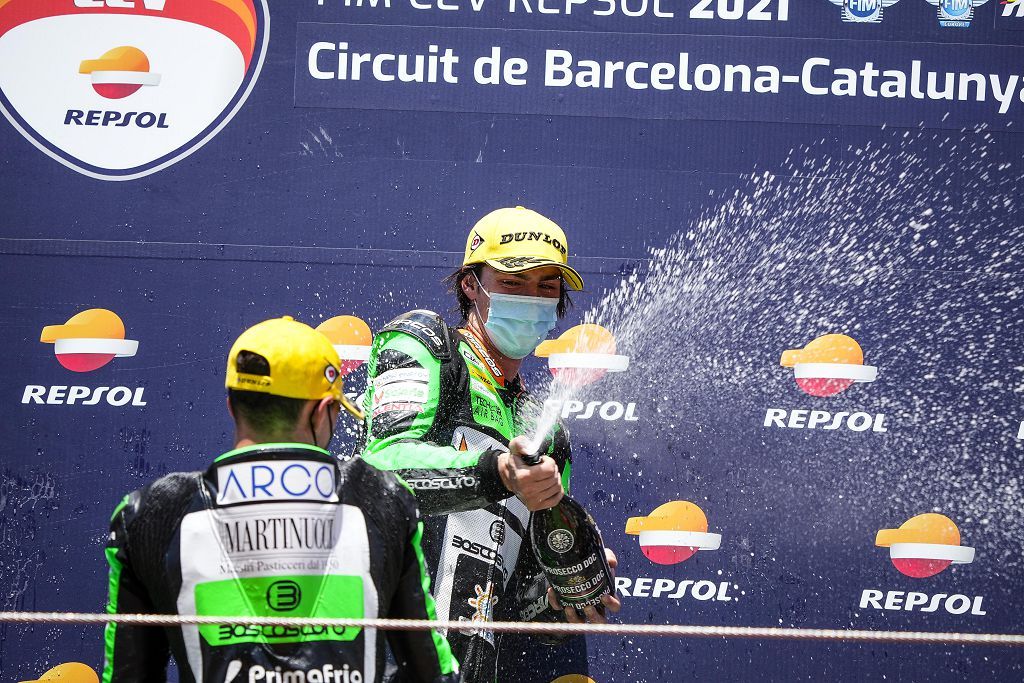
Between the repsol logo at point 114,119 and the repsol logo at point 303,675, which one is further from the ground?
the repsol logo at point 114,119

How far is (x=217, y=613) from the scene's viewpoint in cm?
176

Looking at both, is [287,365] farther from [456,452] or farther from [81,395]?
[81,395]

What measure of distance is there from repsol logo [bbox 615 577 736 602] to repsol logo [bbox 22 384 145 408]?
171 cm

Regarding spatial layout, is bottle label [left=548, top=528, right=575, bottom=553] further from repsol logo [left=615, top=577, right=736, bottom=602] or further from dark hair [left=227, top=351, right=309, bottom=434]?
dark hair [left=227, top=351, right=309, bottom=434]

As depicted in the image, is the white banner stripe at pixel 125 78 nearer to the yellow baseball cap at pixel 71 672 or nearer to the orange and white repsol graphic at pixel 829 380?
the yellow baseball cap at pixel 71 672

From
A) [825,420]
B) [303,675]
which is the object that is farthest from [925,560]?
[303,675]

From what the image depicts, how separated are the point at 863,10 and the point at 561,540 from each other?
→ 2.05 meters

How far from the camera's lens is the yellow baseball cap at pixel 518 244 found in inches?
110

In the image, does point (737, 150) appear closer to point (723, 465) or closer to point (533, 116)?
point (533, 116)

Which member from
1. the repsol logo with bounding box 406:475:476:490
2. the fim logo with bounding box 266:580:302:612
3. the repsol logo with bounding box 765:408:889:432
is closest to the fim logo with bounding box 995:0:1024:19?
the repsol logo with bounding box 765:408:889:432

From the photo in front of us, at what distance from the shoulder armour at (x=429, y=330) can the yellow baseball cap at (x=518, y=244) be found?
230mm

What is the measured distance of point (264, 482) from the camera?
179cm

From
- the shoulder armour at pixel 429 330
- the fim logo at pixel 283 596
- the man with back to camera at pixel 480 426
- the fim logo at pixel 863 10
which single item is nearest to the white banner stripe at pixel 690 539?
the man with back to camera at pixel 480 426

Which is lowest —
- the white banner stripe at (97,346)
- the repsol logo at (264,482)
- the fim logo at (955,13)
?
the repsol logo at (264,482)
